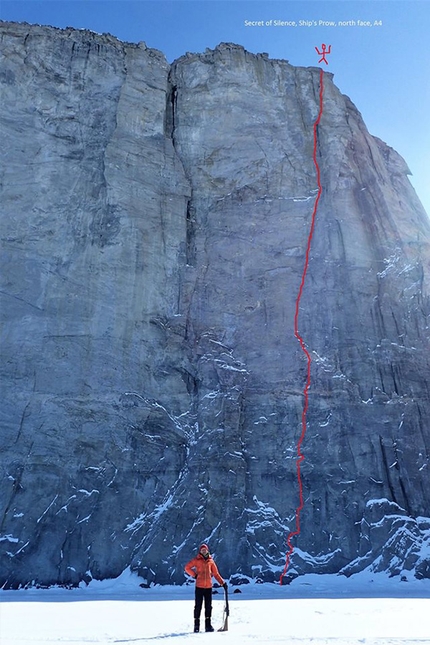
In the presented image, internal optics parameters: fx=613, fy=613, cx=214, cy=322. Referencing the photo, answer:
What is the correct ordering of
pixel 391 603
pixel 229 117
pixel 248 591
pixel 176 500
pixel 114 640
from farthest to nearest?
pixel 229 117 < pixel 176 500 < pixel 248 591 < pixel 391 603 < pixel 114 640

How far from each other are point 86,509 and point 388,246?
528 inches

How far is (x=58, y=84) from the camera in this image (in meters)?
22.5

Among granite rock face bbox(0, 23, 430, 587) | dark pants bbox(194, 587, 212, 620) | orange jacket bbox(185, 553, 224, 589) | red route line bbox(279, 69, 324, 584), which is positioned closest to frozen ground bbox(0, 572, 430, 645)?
dark pants bbox(194, 587, 212, 620)

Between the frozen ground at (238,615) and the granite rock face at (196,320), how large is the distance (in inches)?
49.6

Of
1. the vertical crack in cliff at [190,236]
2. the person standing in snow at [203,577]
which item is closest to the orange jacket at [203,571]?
the person standing in snow at [203,577]

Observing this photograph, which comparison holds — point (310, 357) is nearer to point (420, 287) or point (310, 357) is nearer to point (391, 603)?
point (420, 287)

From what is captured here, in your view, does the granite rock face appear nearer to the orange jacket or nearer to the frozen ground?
the frozen ground

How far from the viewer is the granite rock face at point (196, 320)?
16.5m

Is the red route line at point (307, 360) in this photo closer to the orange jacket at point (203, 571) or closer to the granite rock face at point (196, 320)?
the granite rock face at point (196, 320)

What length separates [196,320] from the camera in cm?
1991

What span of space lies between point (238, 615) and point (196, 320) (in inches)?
456

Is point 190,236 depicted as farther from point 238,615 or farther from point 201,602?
point 201,602

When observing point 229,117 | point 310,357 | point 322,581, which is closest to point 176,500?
point 322,581

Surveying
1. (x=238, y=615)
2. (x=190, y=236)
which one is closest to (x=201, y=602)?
(x=238, y=615)
